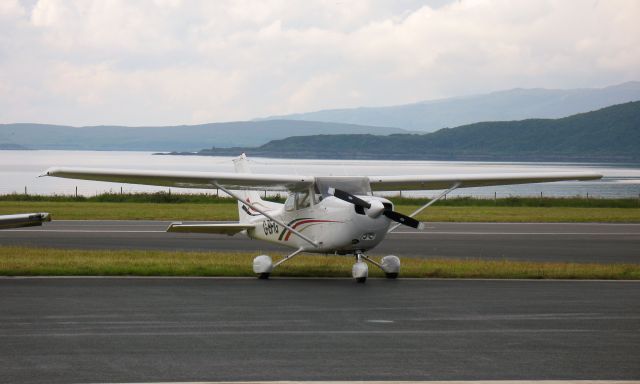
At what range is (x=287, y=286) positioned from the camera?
17.0 meters

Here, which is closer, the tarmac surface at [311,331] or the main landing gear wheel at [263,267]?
the tarmac surface at [311,331]

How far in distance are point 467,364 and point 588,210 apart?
1656 inches

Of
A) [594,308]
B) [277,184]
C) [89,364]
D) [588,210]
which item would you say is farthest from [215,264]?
[588,210]

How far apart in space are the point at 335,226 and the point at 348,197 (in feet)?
1.97

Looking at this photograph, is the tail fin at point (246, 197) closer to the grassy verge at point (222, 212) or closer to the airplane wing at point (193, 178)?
the airplane wing at point (193, 178)

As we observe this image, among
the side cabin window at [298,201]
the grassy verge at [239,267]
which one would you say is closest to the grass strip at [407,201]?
the grassy verge at [239,267]

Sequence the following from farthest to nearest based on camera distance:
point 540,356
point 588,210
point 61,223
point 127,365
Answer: point 588,210 → point 61,223 → point 540,356 → point 127,365

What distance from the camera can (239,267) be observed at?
777 inches

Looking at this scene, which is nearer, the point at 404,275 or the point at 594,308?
the point at 594,308

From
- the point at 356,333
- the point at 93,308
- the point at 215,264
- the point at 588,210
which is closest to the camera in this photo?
the point at 356,333

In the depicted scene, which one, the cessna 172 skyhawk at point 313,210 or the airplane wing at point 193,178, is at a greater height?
the airplane wing at point 193,178

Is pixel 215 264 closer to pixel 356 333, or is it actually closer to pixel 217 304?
pixel 217 304

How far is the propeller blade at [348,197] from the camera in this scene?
17.2m

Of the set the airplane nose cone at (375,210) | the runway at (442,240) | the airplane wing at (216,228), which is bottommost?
the runway at (442,240)
